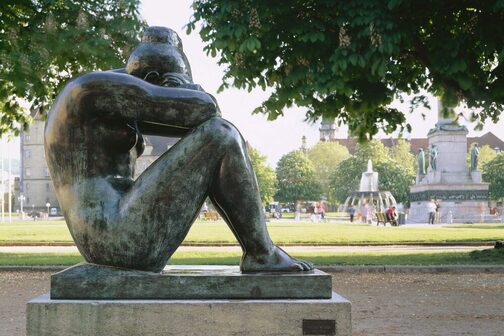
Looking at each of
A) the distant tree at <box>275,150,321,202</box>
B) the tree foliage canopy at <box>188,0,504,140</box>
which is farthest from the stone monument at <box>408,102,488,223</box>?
the distant tree at <box>275,150,321,202</box>

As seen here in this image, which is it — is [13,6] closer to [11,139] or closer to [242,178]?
[11,139]

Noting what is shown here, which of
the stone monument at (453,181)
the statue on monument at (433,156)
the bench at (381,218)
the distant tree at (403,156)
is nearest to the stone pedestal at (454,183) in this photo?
the stone monument at (453,181)

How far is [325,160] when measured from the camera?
355 ft

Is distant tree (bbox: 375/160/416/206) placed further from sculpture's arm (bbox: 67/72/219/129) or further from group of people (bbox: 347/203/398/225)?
sculpture's arm (bbox: 67/72/219/129)

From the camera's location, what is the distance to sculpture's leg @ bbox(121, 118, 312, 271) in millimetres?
3990

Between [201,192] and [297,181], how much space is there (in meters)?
98.8

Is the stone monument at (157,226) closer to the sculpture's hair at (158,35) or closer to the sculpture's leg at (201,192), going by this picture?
the sculpture's leg at (201,192)

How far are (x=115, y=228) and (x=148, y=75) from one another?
3.20 feet

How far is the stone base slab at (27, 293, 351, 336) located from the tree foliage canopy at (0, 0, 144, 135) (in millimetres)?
8824

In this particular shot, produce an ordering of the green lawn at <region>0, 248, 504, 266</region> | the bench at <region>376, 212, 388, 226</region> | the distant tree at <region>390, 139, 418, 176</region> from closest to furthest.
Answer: the green lawn at <region>0, 248, 504, 266</region>, the bench at <region>376, 212, 388, 226</region>, the distant tree at <region>390, 139, 418, 176</region>

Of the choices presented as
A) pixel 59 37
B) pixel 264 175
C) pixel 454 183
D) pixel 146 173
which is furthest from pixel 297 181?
pixel 146 173

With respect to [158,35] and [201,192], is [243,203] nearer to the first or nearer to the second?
[201,192]

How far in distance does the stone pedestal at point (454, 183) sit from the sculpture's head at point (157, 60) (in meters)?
44.3

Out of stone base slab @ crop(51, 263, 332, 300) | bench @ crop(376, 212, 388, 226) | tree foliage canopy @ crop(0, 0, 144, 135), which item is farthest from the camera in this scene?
bench @ crop(376, 212, 388, 226)
